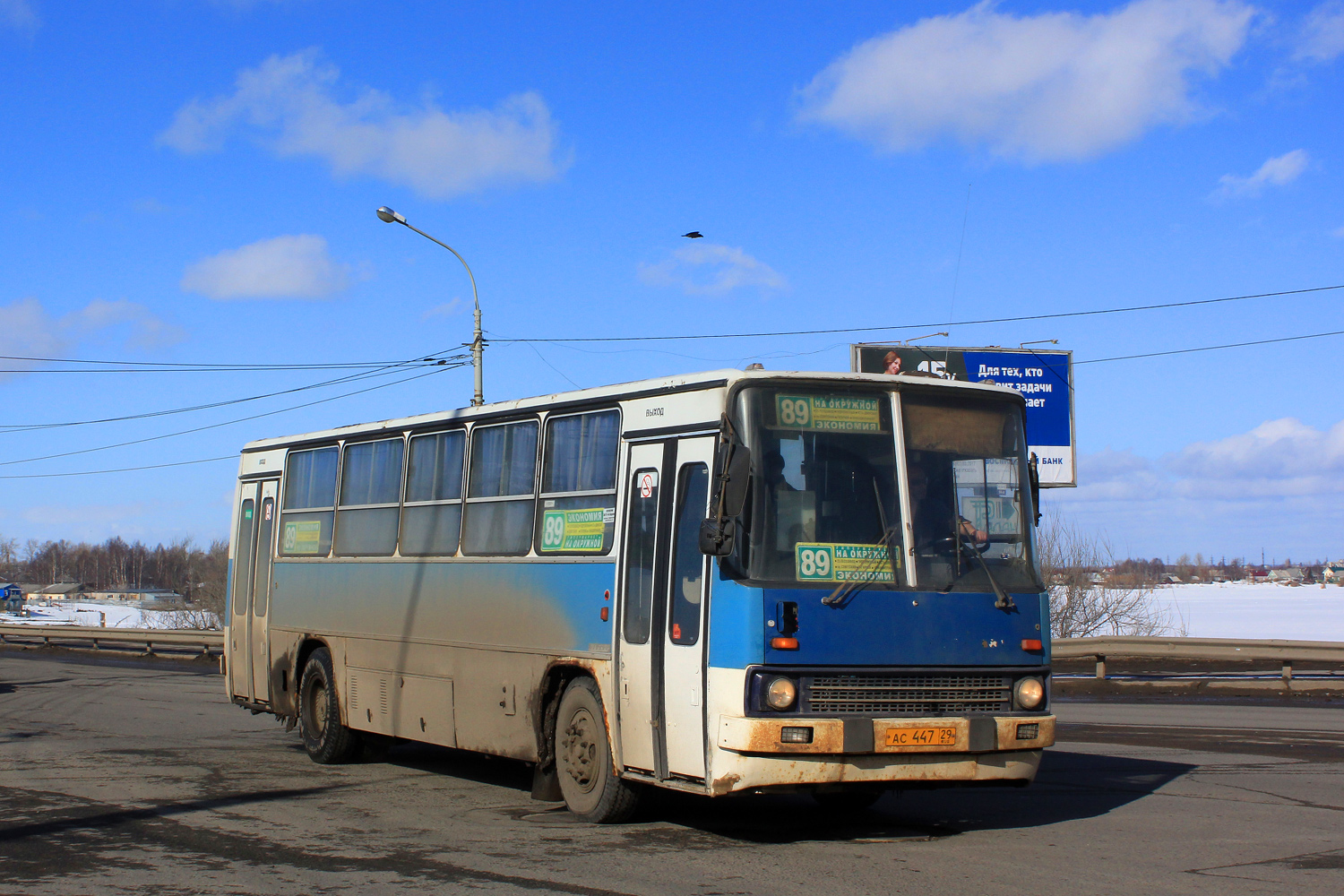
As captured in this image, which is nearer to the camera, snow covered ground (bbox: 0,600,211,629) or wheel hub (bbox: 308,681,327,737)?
wheel hub (bbox: 308,681,327,737)

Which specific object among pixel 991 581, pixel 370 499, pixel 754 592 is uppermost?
pixel 370 499

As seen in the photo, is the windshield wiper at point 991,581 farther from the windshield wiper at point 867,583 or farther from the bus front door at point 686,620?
the bus front door at point 686,620

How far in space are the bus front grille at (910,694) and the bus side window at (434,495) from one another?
431cm

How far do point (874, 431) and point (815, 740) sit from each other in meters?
1.95

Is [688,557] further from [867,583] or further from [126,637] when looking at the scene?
[126,637]

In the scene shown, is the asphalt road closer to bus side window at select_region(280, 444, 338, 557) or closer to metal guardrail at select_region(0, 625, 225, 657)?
bus side window at select_region(280, 444, 338, 557)

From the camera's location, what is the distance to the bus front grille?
7.87 metres

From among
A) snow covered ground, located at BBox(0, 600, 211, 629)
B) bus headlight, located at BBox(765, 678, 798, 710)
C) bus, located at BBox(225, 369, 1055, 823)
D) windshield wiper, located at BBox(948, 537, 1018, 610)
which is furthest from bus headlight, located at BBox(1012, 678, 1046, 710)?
snow covered ground, located at BBox(0, 600, 211, 629)

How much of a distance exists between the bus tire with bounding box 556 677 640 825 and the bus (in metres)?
0.02

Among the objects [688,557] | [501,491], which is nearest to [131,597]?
[501,491]

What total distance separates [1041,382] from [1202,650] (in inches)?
389

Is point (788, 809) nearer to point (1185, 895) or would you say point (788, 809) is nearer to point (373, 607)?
point (1185, 895)

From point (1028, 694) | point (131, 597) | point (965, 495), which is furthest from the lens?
point (131, 597)

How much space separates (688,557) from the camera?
8406mm
